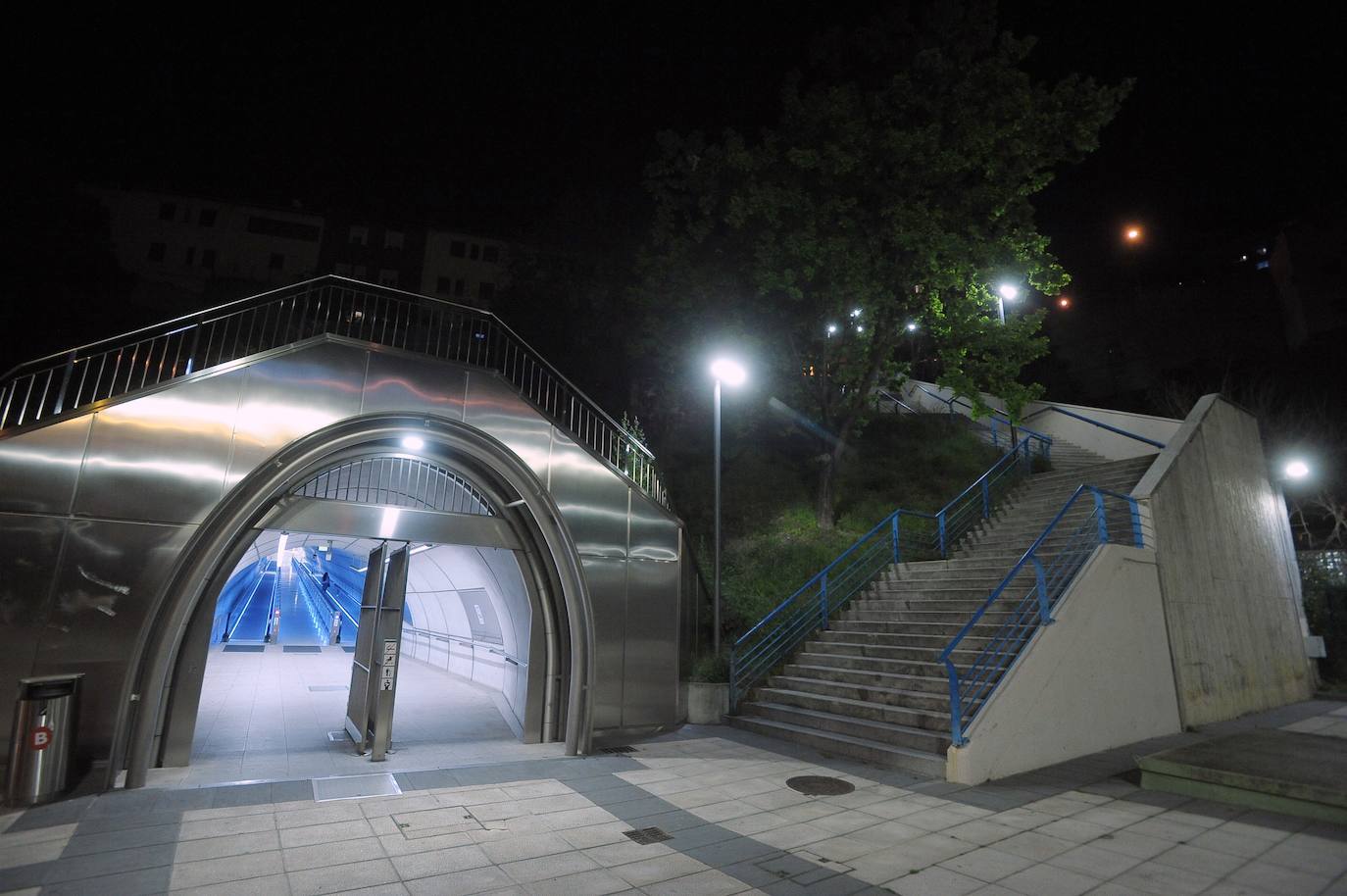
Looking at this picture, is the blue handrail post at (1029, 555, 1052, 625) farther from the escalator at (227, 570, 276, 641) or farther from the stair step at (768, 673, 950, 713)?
the escalator at (227, 570, 276, 641)

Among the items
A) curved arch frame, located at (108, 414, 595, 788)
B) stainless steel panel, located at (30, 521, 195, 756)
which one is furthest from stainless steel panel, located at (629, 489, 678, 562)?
stainless steel panel, located at (30, 521, 195, 756)

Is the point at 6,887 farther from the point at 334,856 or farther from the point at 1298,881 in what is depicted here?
the point at 1298,881

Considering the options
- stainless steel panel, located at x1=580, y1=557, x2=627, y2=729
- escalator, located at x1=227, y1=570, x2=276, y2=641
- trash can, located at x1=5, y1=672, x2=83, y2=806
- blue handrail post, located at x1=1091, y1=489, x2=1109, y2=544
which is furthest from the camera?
escalator, located at x1=227, y1=570, x2=276, y2=641

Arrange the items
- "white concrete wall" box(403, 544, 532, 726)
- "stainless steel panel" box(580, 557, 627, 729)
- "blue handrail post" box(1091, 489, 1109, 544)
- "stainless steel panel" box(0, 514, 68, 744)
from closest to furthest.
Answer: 1. "stainless steel panel" box(0, 514, 68, 744)
2. "stainless steel panel" box(580, 557, 627, 729)
3. "white concrete wall" box(403, 544, 532, 726)
4. "blue handrail post" box(1091, 489, 1109, 544)

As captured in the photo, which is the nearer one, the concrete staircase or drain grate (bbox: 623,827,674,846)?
drain grate (bbox: 623,827,674,846)

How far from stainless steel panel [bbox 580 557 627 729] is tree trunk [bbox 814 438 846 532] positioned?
29.8 ft

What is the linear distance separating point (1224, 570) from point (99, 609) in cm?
1882

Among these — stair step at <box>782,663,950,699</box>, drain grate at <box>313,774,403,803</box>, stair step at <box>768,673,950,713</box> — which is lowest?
drain grate at <box>313,774,403,803</box>

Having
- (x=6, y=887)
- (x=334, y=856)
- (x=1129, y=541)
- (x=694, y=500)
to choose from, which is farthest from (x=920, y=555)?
(x=6, y=887)

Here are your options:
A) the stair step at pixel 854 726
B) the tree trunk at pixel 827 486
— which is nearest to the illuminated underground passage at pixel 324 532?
the stair step at pixel 854 726

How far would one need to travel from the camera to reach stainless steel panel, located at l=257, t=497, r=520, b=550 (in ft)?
25.4

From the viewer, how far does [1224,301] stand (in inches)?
1601

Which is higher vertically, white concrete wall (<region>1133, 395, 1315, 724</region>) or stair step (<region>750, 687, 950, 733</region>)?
white concrete wall (<region>1133, 395, 1315, 724</region>)

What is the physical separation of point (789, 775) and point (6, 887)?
702cm
